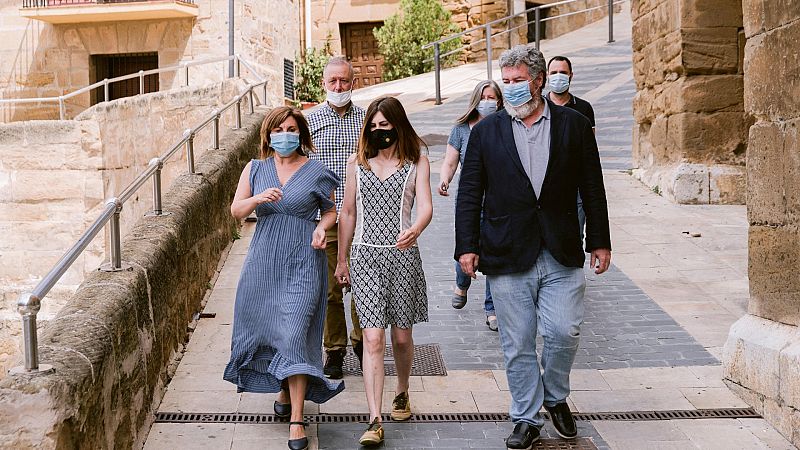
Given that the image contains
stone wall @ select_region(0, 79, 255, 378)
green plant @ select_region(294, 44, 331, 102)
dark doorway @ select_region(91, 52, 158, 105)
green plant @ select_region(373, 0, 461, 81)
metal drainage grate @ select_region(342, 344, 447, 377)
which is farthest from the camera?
green plant @ select_region(294, 44, 331, 102)

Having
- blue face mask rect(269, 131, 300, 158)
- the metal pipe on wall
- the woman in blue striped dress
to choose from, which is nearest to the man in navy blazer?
the woman in blue striped dress

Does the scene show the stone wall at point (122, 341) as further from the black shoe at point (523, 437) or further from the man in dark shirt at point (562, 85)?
the man in dark shirt at point (562, 85)

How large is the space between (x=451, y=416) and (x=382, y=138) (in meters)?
1.54

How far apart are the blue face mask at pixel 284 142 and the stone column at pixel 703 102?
6.89 metres

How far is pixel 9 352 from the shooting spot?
42.4 ft

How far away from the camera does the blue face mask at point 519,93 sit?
16.1 ft

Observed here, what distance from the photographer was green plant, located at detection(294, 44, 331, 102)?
80.6ft

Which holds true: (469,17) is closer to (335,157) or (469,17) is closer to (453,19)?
(453,19)

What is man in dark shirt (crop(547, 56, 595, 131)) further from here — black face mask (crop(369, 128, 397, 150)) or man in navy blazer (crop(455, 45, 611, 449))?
black face mask (crop(369, 128, 397, 150))

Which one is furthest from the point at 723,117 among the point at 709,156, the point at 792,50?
the point at 792,50

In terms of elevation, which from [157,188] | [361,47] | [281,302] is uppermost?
[361,47]

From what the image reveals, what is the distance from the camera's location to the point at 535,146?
16.3ft

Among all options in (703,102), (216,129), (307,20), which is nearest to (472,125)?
(216,129)

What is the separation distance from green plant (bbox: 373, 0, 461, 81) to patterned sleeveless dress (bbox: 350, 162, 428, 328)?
1915 cm
